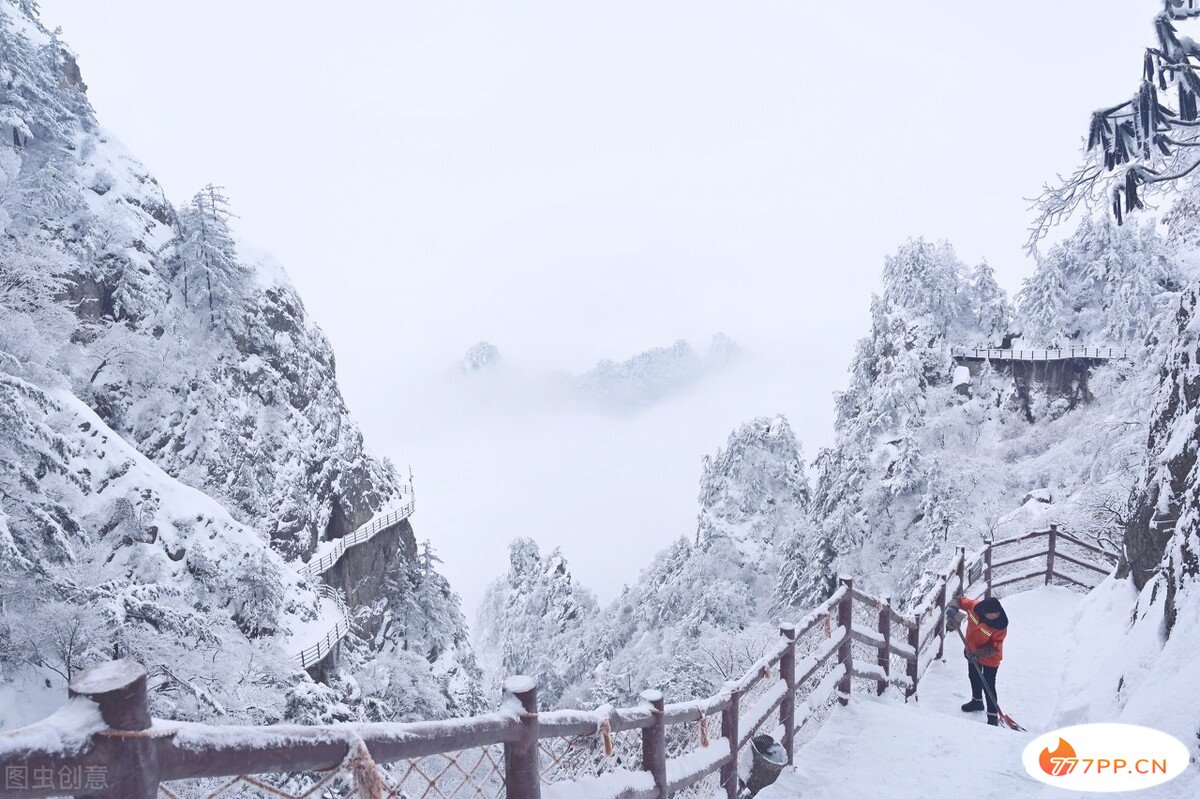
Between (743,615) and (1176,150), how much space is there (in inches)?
922

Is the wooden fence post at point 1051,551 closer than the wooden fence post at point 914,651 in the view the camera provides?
No

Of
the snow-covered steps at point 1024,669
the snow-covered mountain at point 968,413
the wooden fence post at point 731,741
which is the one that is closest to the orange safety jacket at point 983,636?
the snow-covered steps at point 1024,669

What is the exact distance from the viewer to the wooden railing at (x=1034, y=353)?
3253 centimetres

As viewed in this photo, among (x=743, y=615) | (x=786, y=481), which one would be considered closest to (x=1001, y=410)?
(x=786, y=481)

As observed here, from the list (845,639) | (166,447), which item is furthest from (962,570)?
(166,447)

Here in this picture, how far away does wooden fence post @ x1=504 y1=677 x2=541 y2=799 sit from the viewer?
321 centimetres

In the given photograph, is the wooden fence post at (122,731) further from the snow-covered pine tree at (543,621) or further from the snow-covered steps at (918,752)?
the snow-covered pine tree at (543,621)

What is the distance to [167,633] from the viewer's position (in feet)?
36.9

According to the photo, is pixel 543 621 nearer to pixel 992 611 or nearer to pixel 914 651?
pixel 914 651

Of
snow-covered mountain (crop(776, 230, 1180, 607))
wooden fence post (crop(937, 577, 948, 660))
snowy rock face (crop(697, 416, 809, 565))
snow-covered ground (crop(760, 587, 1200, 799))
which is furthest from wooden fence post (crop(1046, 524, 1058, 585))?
snowy rock face (crop(697, 416, 809, 565))

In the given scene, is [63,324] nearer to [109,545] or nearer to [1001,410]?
[109,545]

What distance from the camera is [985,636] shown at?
24.0ft

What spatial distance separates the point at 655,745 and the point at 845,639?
11.5 ft

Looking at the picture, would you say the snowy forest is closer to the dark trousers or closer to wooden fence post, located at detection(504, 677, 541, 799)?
the dark trousers
